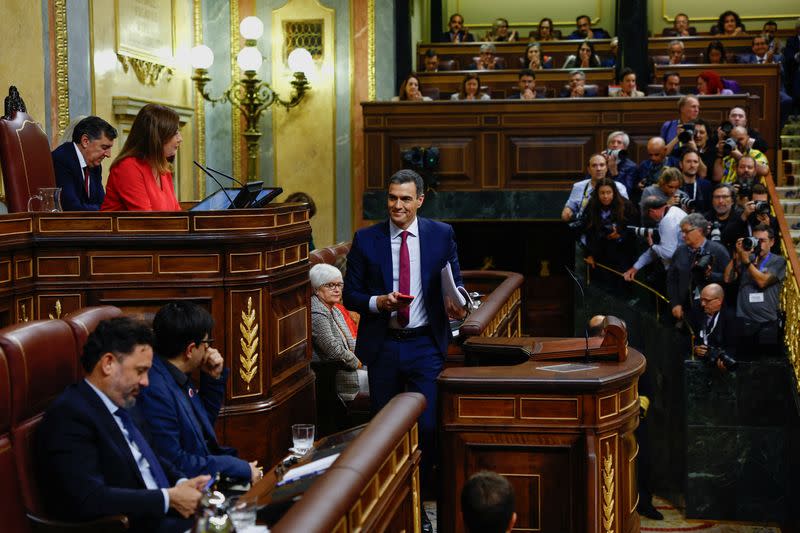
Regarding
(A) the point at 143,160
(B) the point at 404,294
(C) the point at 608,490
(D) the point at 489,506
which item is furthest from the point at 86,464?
(A) the point at 143,160

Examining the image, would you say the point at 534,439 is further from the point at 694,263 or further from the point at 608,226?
the point at 608,226

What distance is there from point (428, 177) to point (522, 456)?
6405 millimetres

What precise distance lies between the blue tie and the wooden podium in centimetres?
125

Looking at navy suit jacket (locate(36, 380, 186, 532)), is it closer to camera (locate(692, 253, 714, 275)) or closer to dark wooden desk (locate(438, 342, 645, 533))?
dark wooden desk (locate(438, 342, 645, 533))

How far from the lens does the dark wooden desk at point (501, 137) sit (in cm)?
1003

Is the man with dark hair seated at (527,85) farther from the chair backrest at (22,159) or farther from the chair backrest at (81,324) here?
the chair backrest at (81,324)

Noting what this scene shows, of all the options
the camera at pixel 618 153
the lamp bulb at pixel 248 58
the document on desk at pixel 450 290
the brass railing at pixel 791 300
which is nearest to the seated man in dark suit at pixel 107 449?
the document on desk at pixel 450 290

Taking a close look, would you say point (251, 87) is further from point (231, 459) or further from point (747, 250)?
point (231, 459)

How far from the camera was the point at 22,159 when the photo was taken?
4.88m

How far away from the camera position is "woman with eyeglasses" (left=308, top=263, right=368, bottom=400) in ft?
17.6

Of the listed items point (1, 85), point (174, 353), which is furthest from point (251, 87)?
point (174, 353)

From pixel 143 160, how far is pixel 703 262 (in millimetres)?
3672

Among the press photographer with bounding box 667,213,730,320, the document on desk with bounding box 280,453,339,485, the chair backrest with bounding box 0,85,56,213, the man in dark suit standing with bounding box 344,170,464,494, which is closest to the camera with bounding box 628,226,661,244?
the press photographer with bounding box 667,213,730,320

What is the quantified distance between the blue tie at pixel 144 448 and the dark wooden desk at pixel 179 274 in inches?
59.8
